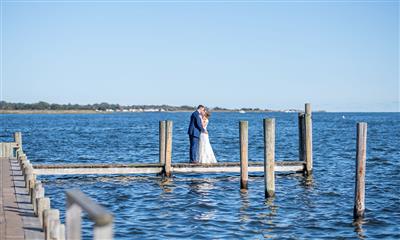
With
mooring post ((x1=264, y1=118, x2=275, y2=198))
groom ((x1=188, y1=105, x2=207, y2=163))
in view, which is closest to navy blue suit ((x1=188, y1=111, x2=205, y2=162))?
groom ((x1=188, y1=105, x2=207, y2=163))

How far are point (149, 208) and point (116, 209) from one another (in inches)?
31.0

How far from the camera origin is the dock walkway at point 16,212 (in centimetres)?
923

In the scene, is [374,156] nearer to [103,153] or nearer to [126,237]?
[103,153]

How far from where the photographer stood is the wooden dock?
19688mm

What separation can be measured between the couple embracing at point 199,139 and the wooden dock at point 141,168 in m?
0.78

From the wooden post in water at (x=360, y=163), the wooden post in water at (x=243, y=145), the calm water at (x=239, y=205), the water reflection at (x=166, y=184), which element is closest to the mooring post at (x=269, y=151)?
the calm water at (x=239, y=205)

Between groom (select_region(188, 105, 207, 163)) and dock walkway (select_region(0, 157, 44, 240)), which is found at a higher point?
groom (select_region(188, 105, 207, 163))

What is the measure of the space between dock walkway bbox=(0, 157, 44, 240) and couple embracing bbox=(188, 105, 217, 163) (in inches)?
258

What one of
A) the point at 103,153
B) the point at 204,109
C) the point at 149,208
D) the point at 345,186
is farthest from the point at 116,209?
the point at 103,153

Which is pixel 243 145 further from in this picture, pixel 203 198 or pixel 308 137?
pixel 308 137

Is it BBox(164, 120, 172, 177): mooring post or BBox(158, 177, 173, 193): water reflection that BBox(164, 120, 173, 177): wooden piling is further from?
BBox(158, 177, 173, 193): water reflection

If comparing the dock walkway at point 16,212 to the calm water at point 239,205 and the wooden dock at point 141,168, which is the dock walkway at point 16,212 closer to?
the calm water at point 239,205

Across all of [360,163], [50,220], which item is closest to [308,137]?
[360,163]

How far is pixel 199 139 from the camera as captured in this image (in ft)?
69.1
